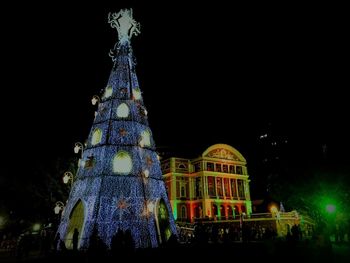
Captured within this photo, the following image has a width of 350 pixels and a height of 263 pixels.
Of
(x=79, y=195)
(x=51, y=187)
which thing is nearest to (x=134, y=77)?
(x=79, y=195)

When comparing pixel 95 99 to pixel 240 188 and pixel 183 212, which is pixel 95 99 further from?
pixel 240 188

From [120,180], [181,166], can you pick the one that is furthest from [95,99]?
[181,166]

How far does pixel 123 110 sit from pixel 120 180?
488cm

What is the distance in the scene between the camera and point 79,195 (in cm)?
1758

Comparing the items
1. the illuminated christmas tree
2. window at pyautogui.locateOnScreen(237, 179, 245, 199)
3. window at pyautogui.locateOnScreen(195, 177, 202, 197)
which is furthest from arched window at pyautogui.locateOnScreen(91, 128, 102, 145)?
window at pyautogui.locateOnScreen(237, 179, 245, 199)

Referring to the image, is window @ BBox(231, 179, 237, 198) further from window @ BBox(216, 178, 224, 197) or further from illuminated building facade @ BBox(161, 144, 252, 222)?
window @ BBox(216, 178, 224, 197)

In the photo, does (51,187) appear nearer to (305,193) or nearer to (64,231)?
(64,231)

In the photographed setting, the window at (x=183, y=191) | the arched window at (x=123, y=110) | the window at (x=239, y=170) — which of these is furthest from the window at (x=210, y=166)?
the arched window at (x=123, y=110)

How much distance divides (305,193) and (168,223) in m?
15.3

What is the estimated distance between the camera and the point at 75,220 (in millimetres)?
17469

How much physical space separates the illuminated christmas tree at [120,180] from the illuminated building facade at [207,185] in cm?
3131

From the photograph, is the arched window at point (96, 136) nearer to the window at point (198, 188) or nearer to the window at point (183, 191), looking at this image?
the window at point (183, 191)

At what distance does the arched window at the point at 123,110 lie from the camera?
770 inches

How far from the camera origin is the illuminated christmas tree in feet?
53.8
